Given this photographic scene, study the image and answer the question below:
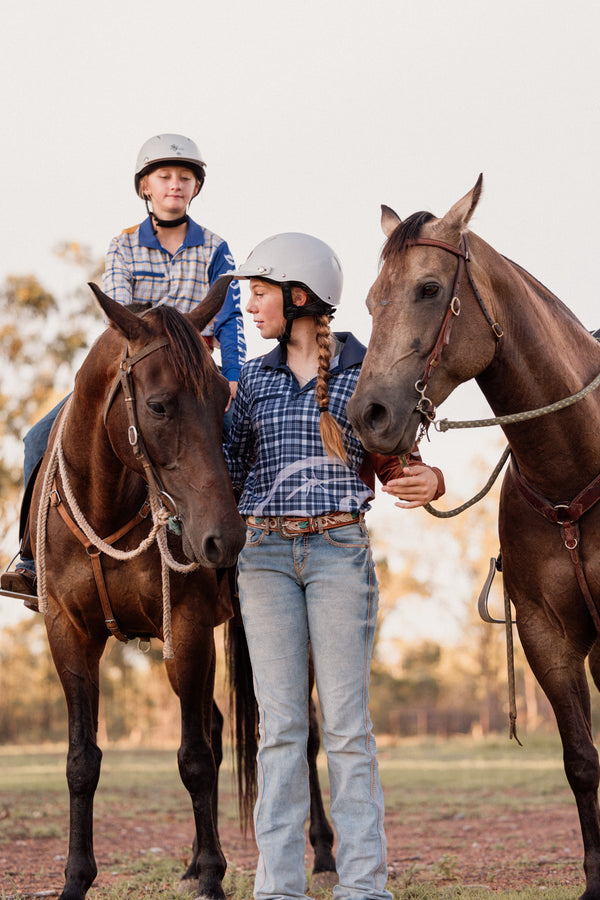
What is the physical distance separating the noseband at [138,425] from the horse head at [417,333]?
935mm

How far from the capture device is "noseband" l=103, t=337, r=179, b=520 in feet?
12.8

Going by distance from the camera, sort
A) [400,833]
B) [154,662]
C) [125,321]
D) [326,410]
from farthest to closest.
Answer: [154,662], [400,833], [125,321], [326,410]

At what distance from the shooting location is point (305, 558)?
3654 millimetres

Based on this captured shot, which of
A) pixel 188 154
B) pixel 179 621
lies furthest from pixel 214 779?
pixel 188 154

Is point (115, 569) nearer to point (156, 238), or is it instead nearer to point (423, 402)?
point (423, 402)

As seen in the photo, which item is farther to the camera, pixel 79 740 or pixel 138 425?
pixel 79 740

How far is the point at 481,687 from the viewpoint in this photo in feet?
138

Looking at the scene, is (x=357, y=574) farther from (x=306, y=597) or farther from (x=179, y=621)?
(x=179, y=621)

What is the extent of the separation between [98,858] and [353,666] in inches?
155

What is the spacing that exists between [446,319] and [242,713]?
3466mm

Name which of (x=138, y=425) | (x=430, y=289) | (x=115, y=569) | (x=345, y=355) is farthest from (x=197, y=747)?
(x=430, y=289)

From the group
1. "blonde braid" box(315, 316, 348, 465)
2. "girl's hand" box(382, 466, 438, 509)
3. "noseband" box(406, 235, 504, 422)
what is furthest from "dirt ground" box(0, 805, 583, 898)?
"noseband" box(406, 235, 504, 422)

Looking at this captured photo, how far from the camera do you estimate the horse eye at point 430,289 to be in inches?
141

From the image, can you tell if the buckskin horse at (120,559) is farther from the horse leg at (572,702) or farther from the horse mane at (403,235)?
the horse leg at (572,702)
